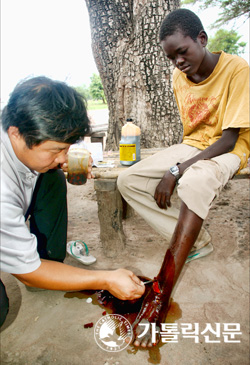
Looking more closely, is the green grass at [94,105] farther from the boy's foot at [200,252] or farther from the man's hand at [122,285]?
the boy's foot at [200,252]

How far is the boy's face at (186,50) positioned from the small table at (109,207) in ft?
3.04

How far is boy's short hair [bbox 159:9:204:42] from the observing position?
75.9 inches

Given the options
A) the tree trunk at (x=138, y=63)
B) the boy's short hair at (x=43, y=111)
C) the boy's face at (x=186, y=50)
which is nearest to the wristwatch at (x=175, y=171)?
the boy's face at (x=186, y=50)

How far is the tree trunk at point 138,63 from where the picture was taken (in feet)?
9.79

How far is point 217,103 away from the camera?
2.05 metres

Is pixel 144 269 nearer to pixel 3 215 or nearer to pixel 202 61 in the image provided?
pixel 3 215

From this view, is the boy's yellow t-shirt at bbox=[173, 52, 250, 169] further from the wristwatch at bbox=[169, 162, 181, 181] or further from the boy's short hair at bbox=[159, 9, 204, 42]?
the wristwatch at bbox=[169, 162, 181, 181]

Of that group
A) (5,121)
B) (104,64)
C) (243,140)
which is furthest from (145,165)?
(104,64)

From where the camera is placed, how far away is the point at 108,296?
6.01 ft

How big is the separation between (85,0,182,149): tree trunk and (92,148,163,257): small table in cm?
107

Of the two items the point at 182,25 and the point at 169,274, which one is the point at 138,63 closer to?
the point at 182,25

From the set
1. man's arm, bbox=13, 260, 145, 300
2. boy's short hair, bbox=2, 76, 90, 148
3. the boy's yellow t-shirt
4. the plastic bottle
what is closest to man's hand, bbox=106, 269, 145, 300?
man's arm, bbox=13, 260, 145, 300

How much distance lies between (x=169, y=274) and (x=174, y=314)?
340mm

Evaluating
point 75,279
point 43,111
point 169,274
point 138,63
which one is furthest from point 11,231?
point 138,63
